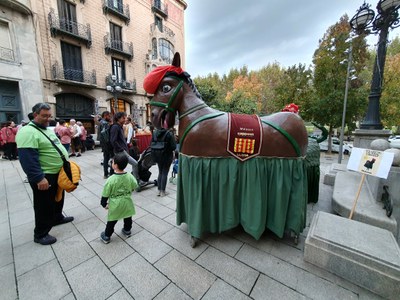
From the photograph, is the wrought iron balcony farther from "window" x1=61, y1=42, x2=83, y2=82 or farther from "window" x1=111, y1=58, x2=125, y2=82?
"window" x1=61, y1=42, x2=83, y2=82

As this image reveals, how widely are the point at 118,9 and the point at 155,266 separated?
846 inches

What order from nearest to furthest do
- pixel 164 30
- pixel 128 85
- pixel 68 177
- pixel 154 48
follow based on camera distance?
1. pixel 68 177
2. pixel 128 85
3. pixel 154 48
4. pixel 164 30

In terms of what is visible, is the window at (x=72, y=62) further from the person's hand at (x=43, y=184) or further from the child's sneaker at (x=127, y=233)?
the child's sneaker at (x=127, y=233)

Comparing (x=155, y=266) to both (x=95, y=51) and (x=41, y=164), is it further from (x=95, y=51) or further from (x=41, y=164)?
(x=95, y=51)

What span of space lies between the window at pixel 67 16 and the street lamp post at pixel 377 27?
17.7 metres

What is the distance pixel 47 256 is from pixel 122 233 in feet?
3.03

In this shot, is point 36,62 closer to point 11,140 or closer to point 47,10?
point 47,10

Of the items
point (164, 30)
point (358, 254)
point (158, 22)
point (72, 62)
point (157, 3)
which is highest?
point (157, 3)

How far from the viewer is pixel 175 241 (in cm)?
258

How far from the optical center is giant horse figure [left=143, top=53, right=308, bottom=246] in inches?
89.1

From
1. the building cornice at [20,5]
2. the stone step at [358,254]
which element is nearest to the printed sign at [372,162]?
the stone step at [358,254]

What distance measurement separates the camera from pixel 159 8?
2000cm

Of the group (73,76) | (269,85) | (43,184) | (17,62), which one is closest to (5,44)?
(17,62)

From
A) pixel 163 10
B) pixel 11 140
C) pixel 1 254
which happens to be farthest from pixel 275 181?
pixel 163 10
